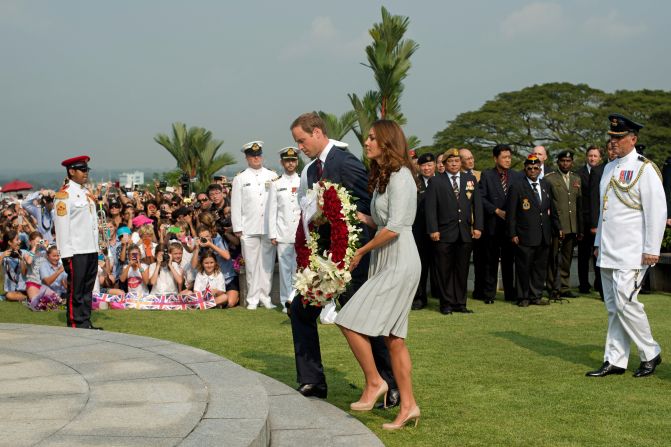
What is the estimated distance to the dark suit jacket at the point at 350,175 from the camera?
591 cm

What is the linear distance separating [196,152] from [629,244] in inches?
833

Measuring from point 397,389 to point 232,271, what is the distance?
669 cm

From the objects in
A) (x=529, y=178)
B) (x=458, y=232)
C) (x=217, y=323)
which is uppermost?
(x=529, y=178)

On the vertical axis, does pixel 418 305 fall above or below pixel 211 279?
below

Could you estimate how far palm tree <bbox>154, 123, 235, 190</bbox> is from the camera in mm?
26781

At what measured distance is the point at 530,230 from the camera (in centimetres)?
1181

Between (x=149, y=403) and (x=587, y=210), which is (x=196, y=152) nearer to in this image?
(x=587, y=210)

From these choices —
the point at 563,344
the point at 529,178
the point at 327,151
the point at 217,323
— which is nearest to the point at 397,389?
the point at 327,151

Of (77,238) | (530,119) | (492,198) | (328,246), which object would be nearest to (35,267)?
(77,238)

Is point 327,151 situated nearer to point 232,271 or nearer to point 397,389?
point 397,389

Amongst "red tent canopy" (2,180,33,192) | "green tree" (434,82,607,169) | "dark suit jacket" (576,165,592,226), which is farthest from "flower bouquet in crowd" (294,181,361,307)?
"green tree" (434,82,607,169)

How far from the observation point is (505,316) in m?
10.7

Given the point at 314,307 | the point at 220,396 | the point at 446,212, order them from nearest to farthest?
the point at 220,396, the point at 314,307, the point at 446,212

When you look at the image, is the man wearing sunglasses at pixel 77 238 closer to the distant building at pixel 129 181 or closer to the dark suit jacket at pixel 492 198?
the dark suit jacket at pixel 492 198
